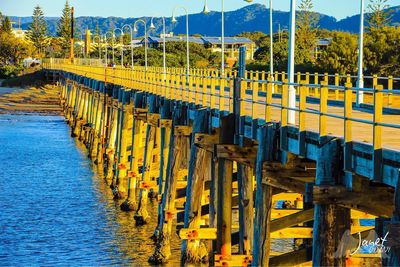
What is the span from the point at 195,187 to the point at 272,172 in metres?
5.88

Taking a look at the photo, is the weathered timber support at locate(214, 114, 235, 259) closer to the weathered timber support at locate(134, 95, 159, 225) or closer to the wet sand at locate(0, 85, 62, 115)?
the weathered timber support at locate(134, 95, 159, 225)

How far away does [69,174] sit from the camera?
147 ft

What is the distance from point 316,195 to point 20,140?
53.8 m

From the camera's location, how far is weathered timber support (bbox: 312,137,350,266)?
12.0 meters

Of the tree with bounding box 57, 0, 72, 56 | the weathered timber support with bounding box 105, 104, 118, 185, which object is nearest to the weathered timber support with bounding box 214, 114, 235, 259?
the weathered timber support with bounding box 105, 104, 118, 185

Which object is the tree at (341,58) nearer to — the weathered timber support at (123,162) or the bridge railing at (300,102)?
the bridge railing at (300,102)

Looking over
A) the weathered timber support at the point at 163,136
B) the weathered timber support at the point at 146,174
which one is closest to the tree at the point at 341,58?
the weathered timber support at the point at 146,174

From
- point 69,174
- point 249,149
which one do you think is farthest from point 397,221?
point 69,174

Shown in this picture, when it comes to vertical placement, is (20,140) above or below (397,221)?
below

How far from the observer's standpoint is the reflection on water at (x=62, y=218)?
83.0 ft

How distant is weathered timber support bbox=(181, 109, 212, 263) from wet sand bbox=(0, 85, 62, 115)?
2921 inches

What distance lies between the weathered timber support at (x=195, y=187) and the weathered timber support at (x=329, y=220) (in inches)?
306

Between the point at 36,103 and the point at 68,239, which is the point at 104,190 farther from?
the point at 36,103

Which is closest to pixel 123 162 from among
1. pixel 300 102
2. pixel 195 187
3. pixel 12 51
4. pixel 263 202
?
pixel 195 187
